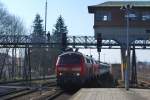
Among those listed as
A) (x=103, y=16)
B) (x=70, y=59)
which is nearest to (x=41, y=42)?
(x=103, y=16)

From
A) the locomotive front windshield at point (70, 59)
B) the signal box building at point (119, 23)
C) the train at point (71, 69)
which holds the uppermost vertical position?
the signal box building at point (119, 23)

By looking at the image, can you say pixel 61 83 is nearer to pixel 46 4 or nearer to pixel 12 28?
pixel 46 4

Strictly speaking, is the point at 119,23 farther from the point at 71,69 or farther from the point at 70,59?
the point at 71,69

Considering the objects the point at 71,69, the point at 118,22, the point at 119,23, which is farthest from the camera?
the point at 118,22

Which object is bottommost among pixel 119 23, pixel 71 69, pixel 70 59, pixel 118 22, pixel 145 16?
pixel 71 69

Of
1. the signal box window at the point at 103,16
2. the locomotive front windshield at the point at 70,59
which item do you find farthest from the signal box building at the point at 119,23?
the locomotive front windshield at the point at 70,59

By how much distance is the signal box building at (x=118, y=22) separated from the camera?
6725cm

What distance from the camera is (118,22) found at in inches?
2662

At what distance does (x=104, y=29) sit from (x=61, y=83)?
33255mm

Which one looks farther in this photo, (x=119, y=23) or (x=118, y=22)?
(x=118, y=22)

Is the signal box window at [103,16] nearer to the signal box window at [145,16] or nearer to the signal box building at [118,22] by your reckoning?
the signal box building at [118,22]

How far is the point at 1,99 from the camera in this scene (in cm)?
2631

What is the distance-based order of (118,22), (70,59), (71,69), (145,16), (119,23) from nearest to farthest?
(71,69)
(70,59)
(119,23)
(118,22)
(145,16)

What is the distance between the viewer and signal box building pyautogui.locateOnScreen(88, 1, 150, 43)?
67.2m
